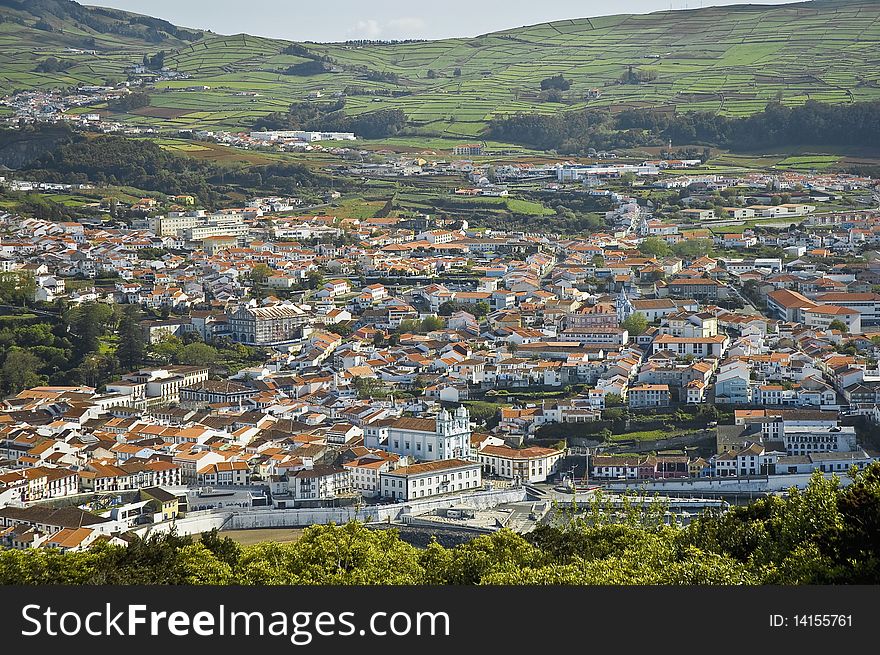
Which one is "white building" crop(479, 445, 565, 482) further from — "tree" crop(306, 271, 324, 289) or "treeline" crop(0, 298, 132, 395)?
"tree" crop(306, 271, 324, 289)

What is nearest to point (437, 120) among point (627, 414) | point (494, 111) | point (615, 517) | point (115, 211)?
point (494, 111)

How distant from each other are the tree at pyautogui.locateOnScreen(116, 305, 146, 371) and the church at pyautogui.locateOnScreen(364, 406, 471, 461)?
26.0ft

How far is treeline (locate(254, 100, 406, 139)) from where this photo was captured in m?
67.6

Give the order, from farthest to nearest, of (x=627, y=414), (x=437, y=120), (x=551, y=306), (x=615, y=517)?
(x=437, y=120), (x=551, y=306), (x=627, y=414), (x=615, y=517)

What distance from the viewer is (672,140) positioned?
60.0m

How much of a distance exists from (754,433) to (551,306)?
10.5 m

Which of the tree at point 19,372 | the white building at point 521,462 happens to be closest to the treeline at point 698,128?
the tree at point 19,372

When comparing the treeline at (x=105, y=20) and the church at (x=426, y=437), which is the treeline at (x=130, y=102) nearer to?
the treeline at (x=105, y=20)

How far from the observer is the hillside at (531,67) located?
66.8 m

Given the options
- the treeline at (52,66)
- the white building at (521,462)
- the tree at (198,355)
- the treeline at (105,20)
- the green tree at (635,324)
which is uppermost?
the treeline at (105,20)

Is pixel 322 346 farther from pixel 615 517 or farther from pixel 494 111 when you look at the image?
pixel 494 111

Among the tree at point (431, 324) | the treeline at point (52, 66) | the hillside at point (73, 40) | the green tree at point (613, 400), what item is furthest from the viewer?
the treeline at point (52, 66)

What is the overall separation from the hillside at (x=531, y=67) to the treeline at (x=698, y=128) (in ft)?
5.63

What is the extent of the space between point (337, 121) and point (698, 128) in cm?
1826
